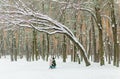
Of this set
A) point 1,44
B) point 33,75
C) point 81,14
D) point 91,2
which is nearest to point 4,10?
point 33,75

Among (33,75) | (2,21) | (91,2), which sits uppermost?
(91,2)

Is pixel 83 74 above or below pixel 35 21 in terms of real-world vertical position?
below

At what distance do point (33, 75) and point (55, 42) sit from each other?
40714 mm

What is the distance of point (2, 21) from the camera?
88.9 feet

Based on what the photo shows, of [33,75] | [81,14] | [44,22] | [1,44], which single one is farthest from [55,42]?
[33,75]

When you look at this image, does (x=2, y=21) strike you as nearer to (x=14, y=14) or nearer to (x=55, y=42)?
(x=14, y=14)

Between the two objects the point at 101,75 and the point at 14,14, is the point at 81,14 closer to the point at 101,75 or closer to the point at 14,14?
the point at 14,14

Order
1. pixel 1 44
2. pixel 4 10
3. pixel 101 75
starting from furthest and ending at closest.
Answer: pixel 1 44 → pixel 4 10 → pixel 101 75

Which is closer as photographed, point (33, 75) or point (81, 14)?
point (33, 75)

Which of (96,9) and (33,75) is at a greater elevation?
(96,9)

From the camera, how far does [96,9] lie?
97.0ft

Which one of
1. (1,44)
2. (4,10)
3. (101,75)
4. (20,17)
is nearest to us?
(101,75)

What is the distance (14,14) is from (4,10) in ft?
5.63

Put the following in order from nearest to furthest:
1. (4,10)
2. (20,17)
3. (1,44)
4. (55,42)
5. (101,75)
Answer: (101,75), (4,10), (20,17), (55,42), (1,44)
